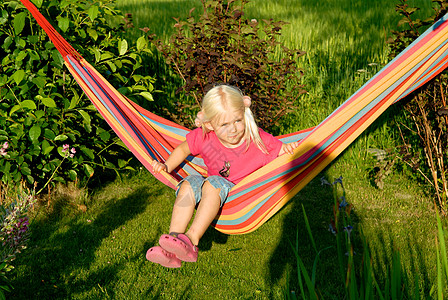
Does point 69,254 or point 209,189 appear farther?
point 69,254

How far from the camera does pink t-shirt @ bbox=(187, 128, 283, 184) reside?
2.68 metres

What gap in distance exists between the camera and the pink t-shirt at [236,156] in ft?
8.79

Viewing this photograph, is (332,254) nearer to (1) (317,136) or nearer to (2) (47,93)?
(1) (317,136)

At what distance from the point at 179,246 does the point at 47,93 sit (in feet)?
5.54

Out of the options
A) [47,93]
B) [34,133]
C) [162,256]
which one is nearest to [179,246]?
[162,256]

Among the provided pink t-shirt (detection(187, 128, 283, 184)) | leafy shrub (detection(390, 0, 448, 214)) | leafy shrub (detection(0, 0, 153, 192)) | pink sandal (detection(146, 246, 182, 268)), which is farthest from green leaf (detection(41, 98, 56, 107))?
leafy shrub (detection(390, 0, 448, 214))

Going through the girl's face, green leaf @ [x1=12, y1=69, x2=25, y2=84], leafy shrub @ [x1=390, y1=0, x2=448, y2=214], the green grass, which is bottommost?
the green grass

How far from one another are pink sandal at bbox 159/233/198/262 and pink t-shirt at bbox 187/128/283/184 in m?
0.60

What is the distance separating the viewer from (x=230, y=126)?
2510 mm

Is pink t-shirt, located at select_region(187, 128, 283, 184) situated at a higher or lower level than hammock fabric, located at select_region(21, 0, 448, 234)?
lower

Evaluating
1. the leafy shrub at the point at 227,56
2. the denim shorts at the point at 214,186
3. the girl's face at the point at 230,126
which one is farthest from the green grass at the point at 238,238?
the leafy shrub at the point at 227,56

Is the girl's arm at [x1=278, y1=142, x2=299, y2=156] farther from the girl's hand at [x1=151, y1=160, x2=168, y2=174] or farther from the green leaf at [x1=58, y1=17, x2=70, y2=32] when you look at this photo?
the green leaf at [x1=58, y1=17, x2=70, y2=32]

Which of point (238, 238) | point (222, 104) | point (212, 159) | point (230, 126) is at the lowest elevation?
point (238, 238)

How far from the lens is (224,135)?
255 cm
